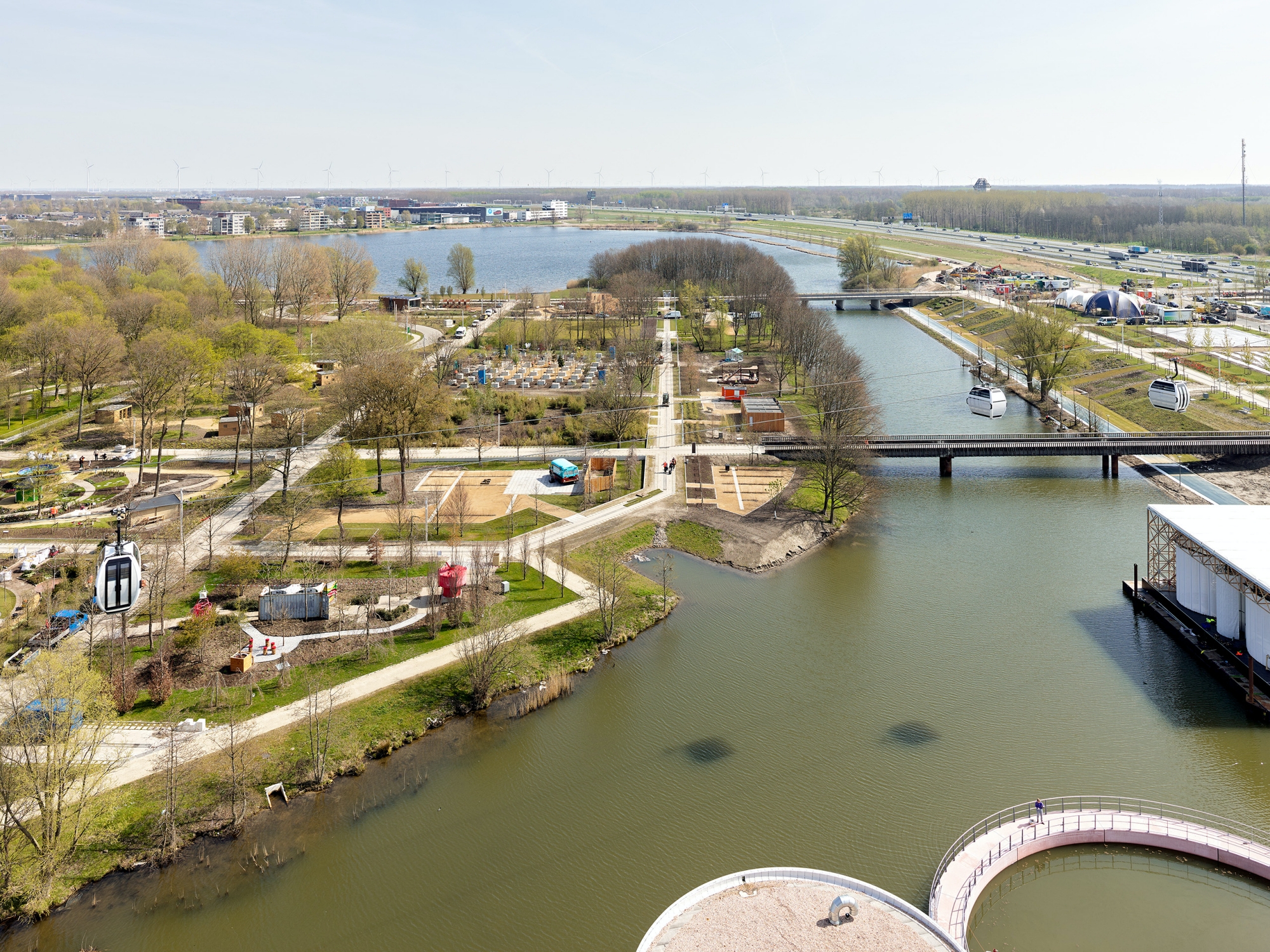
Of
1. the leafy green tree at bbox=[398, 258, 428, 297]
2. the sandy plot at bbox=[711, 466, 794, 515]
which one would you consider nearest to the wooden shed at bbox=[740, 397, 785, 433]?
the sandy plot at bbox=[711, 466, 794, 515]

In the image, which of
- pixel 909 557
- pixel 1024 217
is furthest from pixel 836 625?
pixel 1024 217

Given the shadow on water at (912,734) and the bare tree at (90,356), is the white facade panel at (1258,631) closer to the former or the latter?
the shadow on water at (912,734)

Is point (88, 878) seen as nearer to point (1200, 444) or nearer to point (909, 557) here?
point (909, 557)

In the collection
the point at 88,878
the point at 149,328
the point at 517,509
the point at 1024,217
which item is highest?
the point at 1024,217

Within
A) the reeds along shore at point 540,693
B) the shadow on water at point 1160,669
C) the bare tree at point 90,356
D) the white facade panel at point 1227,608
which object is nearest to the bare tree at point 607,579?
the reeds along shore at point 540,693

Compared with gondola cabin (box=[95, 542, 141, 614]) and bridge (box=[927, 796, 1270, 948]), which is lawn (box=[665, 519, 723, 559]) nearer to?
bridge (box=[927, 796, 1270, 948])

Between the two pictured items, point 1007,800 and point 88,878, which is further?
point 1007,800

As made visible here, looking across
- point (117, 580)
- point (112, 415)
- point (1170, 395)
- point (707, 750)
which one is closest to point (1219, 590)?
point (707, 750)
